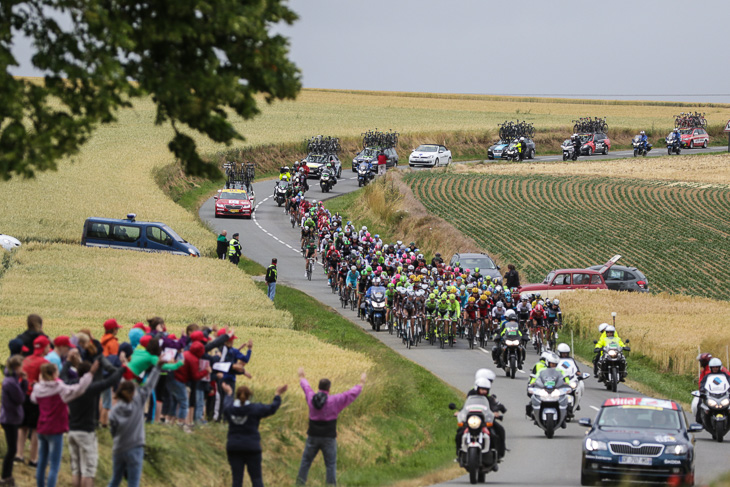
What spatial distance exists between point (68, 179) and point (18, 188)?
16.9 feet

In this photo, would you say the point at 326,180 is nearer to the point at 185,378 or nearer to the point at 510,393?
the point at 510,393

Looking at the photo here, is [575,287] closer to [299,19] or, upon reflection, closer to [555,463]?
[555,463]

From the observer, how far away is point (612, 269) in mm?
40000

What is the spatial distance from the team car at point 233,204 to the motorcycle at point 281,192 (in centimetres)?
422

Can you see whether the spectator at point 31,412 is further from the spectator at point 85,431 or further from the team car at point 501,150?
the team car at point 501,150

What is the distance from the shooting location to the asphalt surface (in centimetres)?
1780

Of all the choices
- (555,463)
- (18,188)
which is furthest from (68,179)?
(555,463)

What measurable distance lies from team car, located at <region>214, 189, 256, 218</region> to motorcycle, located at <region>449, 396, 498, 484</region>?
42.1m

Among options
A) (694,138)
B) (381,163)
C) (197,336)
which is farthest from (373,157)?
(197,336)

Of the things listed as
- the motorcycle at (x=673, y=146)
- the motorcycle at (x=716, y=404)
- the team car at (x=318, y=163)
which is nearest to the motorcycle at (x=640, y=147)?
the motorcycle at (x=673, y=146)

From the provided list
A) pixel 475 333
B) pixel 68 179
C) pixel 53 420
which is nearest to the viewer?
pixel 53 420

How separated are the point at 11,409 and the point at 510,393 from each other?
1423 cm

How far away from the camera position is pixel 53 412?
1308 centimetres

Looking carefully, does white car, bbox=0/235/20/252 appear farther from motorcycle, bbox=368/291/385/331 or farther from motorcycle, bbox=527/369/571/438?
Result: motorcycle, bbox=527/369/571/438
